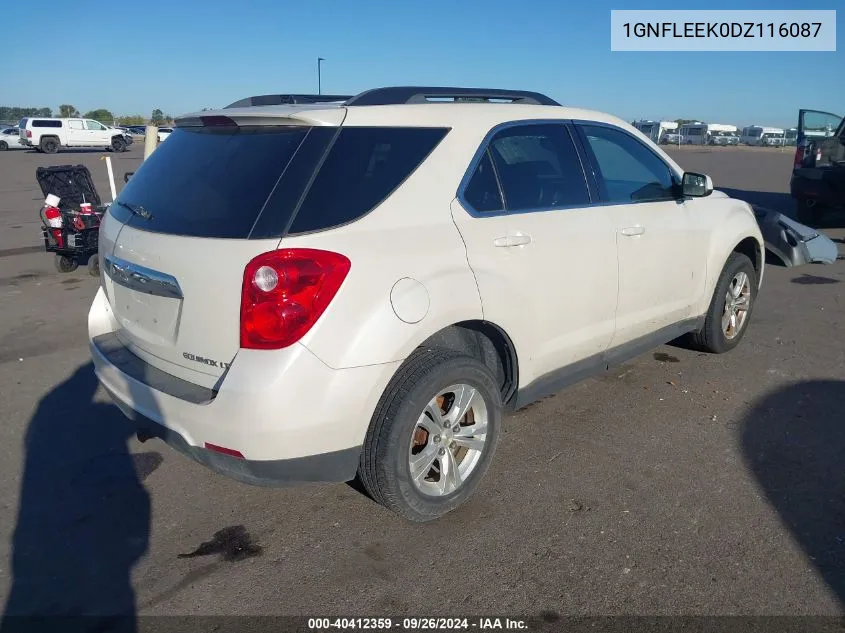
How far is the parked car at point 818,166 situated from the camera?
11195 mm

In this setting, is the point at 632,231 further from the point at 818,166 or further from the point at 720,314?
the point at 818,166

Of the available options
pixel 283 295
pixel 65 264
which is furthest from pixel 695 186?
pixel 65 264

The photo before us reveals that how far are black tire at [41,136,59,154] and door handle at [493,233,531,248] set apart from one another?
42.3m

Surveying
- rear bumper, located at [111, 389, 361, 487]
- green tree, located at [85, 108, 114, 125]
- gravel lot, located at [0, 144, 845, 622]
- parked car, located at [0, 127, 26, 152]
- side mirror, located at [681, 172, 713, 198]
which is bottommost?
gravel lot, located at [0, 144, 845, 622]

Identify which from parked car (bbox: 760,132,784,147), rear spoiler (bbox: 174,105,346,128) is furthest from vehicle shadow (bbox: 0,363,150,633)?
parked car (bbox: 760,132,784,147)

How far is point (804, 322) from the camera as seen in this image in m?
6.38

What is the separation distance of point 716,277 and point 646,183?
3.35ft

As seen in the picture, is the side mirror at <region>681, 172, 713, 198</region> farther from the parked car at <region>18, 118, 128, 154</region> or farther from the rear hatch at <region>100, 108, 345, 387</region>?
the parked car at <region>18, 118, 128, 154</region>

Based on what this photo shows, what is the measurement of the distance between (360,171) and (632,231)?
1.88 meters

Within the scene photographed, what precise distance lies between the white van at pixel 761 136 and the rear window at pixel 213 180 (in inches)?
3305

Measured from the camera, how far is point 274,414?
262 cm

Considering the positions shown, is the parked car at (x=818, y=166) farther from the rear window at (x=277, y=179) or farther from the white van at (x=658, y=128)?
the white van at (x=658, y=128)

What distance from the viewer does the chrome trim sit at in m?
2.91

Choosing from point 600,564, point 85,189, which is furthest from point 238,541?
point 85,189
